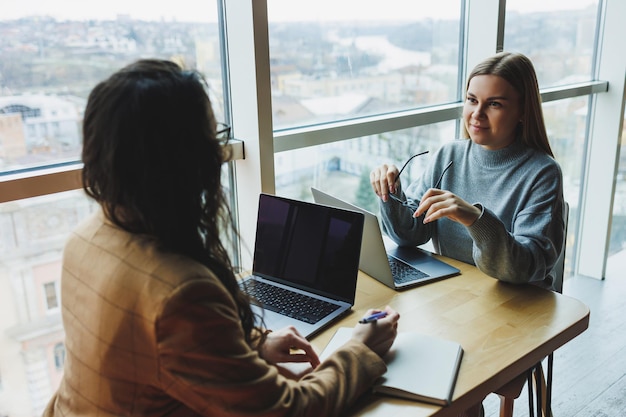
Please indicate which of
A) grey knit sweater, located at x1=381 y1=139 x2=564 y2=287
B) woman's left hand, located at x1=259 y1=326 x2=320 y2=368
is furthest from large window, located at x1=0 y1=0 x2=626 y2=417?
woman's left hand, located at x1=259 y1=326 x2=320 y2=368

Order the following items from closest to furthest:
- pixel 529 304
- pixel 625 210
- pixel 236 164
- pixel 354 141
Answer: pixel 529 304 → pixel 236 164 → pixel 354 141 → pixel 625 210

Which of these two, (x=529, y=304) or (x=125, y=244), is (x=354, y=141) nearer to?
(x=529, y=304)

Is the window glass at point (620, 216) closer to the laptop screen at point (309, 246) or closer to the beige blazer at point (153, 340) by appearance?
the laptop screen at point (309, 246)

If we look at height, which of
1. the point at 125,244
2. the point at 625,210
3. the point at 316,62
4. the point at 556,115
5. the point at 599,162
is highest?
the point at 316,62

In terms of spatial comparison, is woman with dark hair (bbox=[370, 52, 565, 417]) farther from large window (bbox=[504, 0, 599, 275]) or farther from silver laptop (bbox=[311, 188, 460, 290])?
large window (bbox=[504, 0, 599, 275])

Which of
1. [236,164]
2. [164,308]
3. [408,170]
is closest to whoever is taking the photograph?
[164,308]

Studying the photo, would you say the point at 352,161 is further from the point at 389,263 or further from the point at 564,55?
the point at 564,55

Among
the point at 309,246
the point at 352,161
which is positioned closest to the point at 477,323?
the point at 309,246

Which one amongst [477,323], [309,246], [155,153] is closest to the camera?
[155,153]

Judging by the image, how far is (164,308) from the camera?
0.85 m

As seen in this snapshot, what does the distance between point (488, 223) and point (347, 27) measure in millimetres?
1143

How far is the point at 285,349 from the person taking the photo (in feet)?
4.01

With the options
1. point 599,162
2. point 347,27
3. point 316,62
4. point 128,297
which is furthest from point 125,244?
point 599,162

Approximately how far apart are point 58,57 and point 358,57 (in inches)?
46.7
